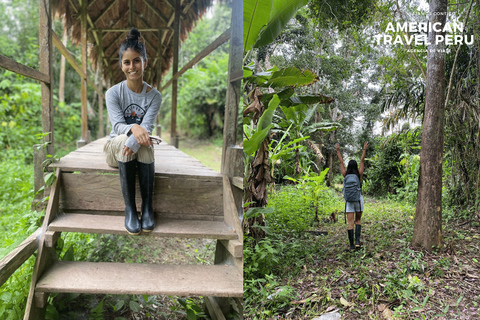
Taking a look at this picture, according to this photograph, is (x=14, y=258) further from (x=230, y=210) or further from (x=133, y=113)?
(x=230, y=210)

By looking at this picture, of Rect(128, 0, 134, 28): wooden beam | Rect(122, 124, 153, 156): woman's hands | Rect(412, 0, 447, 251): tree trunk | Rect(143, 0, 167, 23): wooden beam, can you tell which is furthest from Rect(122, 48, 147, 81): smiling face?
Rect(128, 0, 134, 28): wooden beam

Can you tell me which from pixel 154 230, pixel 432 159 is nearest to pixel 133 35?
Result: pixel 154 230

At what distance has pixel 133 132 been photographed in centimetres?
138

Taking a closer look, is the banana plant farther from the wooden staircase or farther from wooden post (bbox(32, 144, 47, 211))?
wooden post (bbox(32, 144, 47, 211))

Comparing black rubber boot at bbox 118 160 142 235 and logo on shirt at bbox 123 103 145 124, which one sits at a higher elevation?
logo on shirt at bbox 123 103 145 124

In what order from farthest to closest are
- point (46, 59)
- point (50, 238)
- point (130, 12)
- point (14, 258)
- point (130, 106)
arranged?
point (130, 12) → point (46, 59) → point (130, 106) → point (50, 238) → point (14, 258)

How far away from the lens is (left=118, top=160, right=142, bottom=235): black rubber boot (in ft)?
4.77

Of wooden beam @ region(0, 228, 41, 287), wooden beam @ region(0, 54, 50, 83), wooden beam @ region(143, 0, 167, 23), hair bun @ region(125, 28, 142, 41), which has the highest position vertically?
wooden beam @ region(143, 0, 167, 23)

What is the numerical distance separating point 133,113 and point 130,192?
1.29 feet

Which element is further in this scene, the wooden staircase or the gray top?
the gray top

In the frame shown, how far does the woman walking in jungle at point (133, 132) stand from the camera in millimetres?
1430

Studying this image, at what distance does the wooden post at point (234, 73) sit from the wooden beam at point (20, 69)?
954 mm

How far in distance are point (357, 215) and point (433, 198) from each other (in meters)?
0.53

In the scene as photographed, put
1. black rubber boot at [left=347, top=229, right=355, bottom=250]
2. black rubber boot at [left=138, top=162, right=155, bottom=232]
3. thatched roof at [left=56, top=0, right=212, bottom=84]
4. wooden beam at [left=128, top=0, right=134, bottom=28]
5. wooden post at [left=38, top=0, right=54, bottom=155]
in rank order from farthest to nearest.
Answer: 1. wooden beam at [left=128, top=0, right=134, bottom=28]
2. thatched roof at [left=56, top=0, right=212, bottom=84]
3. wooden post at [left=38, top=0, right=54, bottom=155]
4. black rubber boot at [left=347, top=229, right=355, bottom=250]
5. black rubber boot at [left=138, top=162, right=155, bottom=232]
